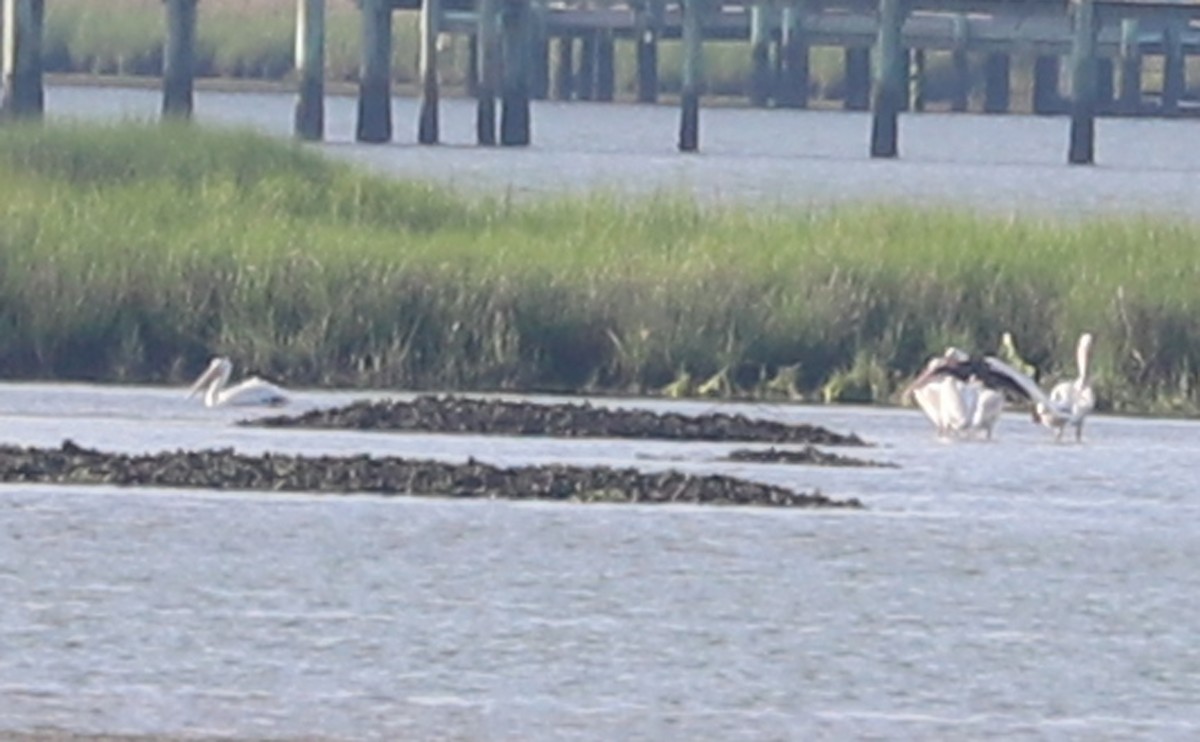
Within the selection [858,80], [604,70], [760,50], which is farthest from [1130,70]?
[604,70]

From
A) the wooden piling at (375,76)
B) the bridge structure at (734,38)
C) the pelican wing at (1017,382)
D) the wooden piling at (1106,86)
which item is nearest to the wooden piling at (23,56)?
the bridge structure at (734,38)

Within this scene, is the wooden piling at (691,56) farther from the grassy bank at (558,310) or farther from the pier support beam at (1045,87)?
the grassy bank at (558,310)

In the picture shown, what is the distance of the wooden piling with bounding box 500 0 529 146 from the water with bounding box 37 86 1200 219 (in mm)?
455

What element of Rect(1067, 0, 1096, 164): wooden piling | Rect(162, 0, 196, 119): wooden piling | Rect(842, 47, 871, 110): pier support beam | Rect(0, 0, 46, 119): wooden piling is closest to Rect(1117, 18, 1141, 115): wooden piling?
Rect(842, 47, 871, 110): pier support beam

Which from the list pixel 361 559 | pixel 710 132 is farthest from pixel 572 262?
pixel 710 132

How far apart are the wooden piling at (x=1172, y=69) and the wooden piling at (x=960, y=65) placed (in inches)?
138

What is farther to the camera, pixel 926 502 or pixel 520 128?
pixel 520 128

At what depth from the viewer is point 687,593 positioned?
1689 centimetres

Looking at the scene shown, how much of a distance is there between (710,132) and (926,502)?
211ft

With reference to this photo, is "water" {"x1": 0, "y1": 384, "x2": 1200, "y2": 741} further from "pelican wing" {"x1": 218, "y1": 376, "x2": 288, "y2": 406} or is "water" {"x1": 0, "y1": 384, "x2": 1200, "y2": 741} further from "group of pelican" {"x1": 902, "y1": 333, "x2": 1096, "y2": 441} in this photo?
"pelican wing" {"x1": 218, "y1": 376, "x2": 288, "y2": 406}

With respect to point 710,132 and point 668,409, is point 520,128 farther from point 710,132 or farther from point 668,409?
point 668,409

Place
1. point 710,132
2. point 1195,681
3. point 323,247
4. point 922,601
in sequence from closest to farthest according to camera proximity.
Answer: point 1195,681 → point 922,601 → point 323,247 → point 710,132

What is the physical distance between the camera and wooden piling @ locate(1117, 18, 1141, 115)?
76188 mm

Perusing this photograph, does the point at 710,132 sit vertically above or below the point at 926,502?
below
